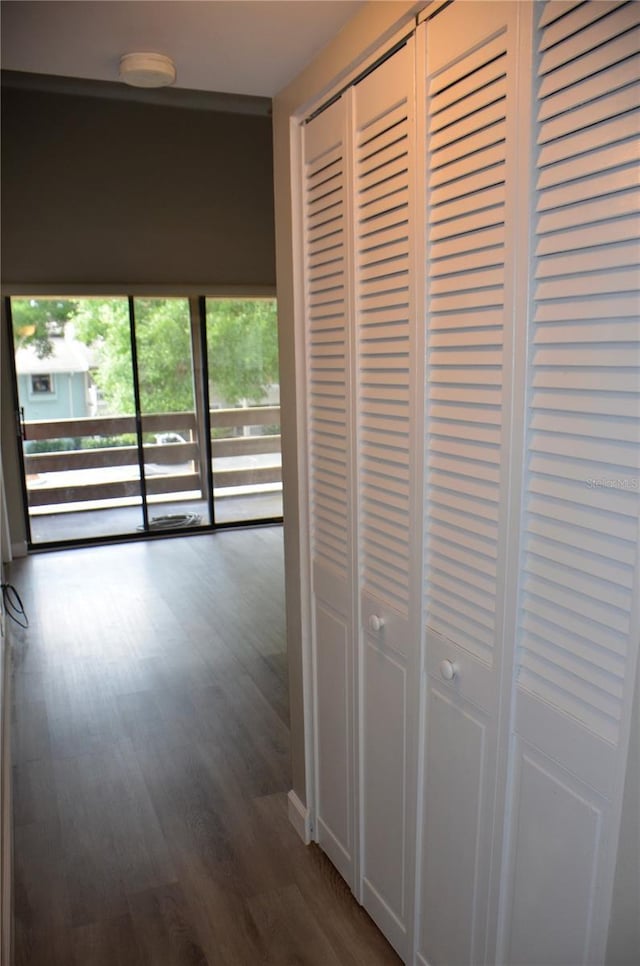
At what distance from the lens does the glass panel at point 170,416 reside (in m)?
6.36

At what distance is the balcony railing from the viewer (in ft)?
20.6

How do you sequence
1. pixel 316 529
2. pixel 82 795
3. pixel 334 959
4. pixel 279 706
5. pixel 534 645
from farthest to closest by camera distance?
1. pixel 279 706
2. pixel 82 795
3. pixel 316 529
4. pixel 334 959
5. pixel 534 645

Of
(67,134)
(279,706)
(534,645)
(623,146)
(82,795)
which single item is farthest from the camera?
(67,134)

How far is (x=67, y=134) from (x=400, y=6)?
198 inches

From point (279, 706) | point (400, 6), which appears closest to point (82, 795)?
point (279, 706)

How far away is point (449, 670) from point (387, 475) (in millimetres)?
467

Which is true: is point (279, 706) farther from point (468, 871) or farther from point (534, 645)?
point (534, 645)

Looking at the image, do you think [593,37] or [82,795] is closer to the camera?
[593,37]

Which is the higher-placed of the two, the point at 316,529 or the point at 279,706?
the point at 316,529

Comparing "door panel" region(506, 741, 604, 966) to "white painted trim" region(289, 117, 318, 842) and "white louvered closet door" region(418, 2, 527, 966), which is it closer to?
"white louvered closet door" region(418, 2, 527, 966)

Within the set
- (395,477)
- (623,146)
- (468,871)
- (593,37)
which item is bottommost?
(468,871)

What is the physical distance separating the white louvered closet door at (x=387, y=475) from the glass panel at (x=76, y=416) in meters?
4.93

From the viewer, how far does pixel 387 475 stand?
1.70 m

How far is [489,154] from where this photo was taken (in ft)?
4.15
